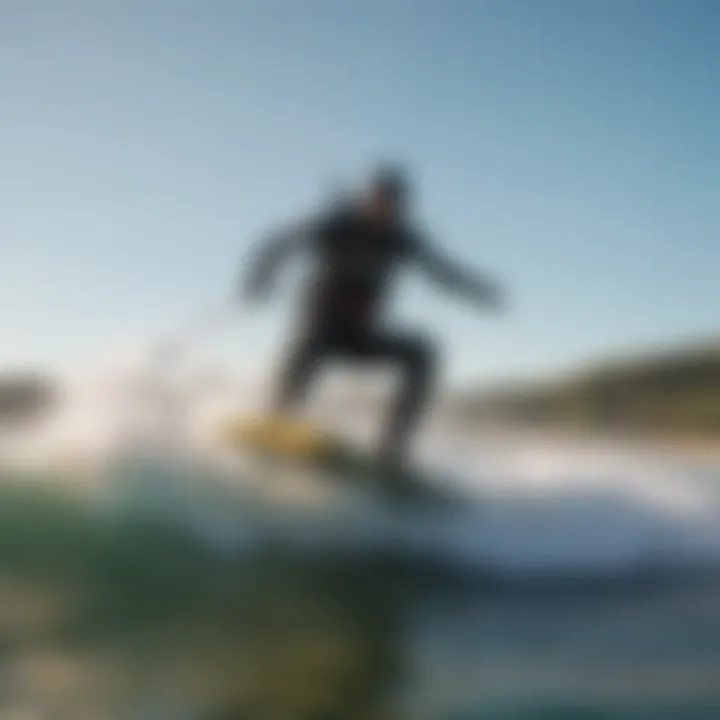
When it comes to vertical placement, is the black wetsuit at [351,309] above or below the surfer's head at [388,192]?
below

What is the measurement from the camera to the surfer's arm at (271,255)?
1.45m

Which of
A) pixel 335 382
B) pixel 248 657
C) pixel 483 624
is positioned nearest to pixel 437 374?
pixel 335 382

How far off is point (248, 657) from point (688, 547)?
2.04 ft

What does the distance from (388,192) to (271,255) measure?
180mm

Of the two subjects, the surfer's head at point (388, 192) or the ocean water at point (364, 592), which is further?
the surfer's head at point (388, 192)

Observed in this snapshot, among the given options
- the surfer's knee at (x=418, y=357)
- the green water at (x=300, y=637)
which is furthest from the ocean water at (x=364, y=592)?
the surfer's knee at (x=418, y=357)

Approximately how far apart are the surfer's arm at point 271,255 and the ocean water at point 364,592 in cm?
24

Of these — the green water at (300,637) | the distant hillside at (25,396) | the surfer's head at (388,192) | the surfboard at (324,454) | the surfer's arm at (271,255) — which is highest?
the surfer's head at (388,192)

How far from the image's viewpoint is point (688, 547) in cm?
150

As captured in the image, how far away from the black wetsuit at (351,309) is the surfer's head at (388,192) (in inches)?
0.7

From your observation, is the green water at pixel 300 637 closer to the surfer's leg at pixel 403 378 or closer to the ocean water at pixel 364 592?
the ocean water at pixel 364 592

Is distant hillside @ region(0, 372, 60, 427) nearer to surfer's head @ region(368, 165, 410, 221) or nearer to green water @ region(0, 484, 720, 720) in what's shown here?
green water @ region(0, 484, 720, 720)

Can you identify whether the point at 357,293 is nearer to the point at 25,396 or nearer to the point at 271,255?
the point at 271,255

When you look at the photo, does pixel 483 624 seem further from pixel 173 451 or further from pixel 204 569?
pixel 173 451
